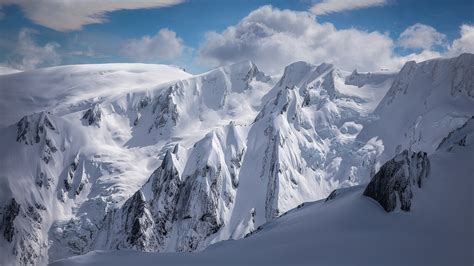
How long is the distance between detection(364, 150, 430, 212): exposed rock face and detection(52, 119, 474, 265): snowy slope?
25.6 inches

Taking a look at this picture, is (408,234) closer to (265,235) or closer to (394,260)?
(394,260)

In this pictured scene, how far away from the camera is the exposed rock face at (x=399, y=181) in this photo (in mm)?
37031

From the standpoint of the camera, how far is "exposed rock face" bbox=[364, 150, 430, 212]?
121 feet

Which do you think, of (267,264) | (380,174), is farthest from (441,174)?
(267,264)

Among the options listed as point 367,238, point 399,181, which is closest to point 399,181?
point 399,181

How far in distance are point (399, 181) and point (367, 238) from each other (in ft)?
32.2

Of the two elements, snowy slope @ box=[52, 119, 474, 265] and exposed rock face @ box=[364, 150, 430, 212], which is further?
exposed rock face @ box=[364, 150, 430, 212]

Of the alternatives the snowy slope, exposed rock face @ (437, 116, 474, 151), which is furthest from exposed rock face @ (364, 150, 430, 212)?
exposed rock face @ (437, 116, 474, 151)

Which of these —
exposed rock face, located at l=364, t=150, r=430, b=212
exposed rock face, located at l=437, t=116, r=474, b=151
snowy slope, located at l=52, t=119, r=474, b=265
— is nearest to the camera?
snowy slope, located at l=52, t=119, r=474, b=265

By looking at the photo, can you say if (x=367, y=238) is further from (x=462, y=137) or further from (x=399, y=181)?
(x=462, y=137)

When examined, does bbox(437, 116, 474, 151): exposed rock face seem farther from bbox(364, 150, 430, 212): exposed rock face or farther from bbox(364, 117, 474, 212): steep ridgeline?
bbox(364, 150, 430, 212): exposed rock face

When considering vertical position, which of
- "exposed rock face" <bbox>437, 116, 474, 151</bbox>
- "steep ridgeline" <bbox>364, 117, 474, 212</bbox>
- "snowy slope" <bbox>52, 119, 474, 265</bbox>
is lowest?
"snowy slope" <bbox>52, 119, 474, 265</bbox>

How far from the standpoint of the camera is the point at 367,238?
1212 inches

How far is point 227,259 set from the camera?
2884cm
